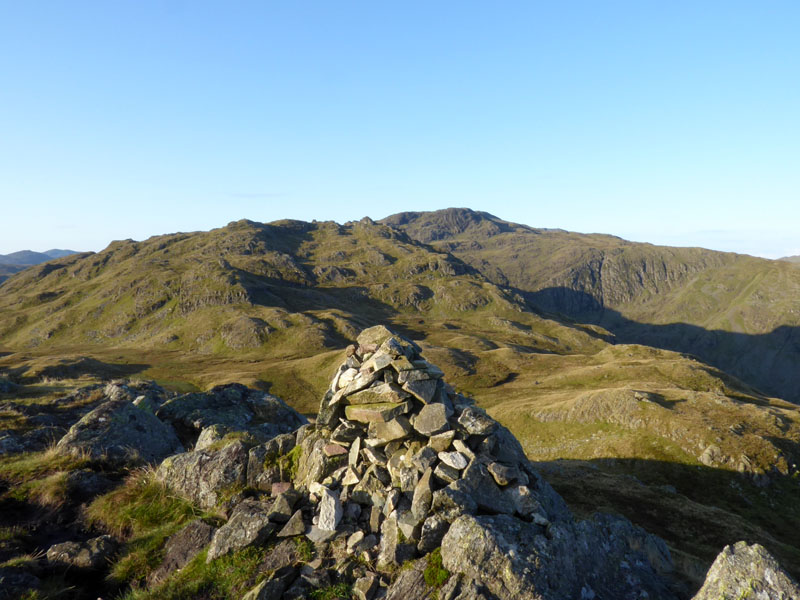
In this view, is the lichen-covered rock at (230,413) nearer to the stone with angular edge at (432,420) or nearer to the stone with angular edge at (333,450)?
the stone with angular edge at (333,450)

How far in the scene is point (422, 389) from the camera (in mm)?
15711

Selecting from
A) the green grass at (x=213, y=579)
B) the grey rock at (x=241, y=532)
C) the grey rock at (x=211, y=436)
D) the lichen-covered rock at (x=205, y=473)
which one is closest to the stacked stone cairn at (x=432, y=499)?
the grey rock at (x=241, y=532)

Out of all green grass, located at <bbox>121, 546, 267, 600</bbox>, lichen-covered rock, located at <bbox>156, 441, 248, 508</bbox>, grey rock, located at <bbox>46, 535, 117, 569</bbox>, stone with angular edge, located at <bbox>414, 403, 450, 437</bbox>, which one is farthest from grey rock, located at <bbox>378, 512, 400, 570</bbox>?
grey rock, located at <bbox>46, 535, 117, 569</bbox>

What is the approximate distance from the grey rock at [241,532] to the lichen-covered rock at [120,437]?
10145 millimetres

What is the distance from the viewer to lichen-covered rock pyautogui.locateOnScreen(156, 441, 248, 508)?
16547mm

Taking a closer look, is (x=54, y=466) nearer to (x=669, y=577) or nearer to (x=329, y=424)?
(x=329, y=424)

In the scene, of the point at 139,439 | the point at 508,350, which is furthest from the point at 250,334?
the point at 139,439

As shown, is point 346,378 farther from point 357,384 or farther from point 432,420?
point 432,420

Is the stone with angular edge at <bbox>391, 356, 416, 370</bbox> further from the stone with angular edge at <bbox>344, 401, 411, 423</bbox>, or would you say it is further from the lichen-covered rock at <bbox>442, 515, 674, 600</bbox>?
the lichen-covered rock at <bbox>442, 515, 674, 600</bbox>

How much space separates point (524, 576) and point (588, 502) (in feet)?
84.9

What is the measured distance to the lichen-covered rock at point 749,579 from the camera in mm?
10180

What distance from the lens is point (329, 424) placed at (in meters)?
16.9

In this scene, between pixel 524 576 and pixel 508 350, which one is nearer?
pixel 524 576

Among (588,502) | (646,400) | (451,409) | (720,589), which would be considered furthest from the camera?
(646,400)
